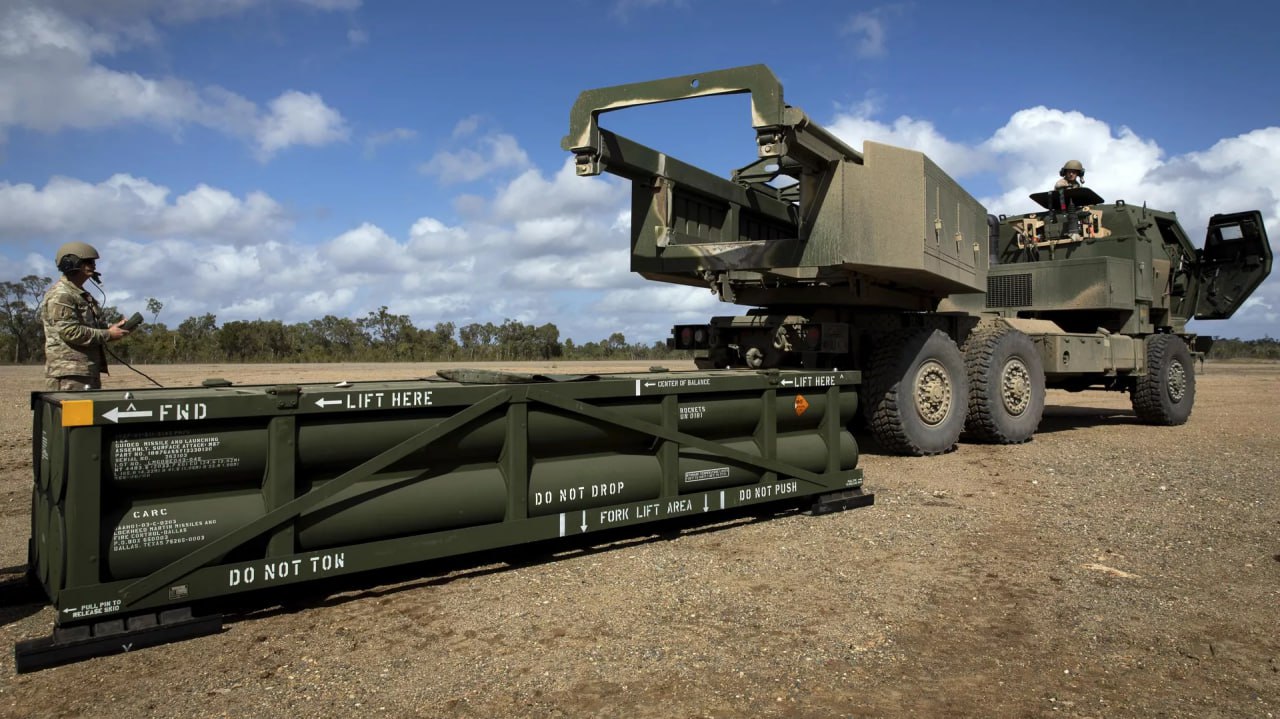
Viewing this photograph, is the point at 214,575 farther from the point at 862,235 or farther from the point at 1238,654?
the point at 862,235

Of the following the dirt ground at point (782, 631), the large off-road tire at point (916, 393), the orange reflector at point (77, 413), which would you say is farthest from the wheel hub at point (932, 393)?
the orange reflector at point (77, 413)

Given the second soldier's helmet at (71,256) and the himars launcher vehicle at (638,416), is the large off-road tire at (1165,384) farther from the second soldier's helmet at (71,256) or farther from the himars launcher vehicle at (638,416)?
the second soldier's helmet at (71,256)

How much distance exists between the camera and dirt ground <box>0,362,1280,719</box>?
2.99m

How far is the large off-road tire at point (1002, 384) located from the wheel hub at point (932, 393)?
74 centimetres

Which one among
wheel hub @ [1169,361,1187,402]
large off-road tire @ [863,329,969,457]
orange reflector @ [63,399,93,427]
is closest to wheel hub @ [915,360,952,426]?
large off-road tire @ [863,329,969,457]

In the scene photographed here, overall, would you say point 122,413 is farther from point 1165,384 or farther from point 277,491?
point 1165,384

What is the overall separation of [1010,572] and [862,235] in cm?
317

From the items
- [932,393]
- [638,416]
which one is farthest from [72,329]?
[932,393]

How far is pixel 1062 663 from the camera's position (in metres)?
3.33

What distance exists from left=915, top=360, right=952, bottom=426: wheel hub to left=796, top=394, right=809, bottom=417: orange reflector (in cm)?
256

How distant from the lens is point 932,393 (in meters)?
8.44

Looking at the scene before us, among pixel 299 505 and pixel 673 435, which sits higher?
pixel 673 435

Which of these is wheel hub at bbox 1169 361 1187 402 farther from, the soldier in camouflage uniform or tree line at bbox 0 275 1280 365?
tree line at bbox 0 275 1280 365

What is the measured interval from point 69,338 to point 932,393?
7.19m
